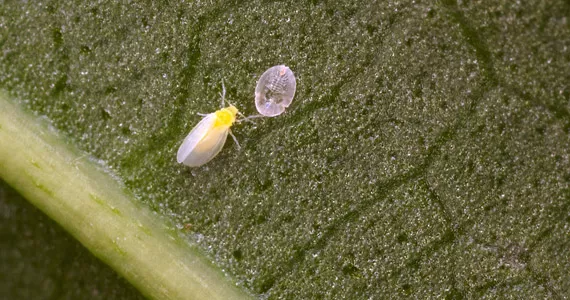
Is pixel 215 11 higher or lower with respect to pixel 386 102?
higher

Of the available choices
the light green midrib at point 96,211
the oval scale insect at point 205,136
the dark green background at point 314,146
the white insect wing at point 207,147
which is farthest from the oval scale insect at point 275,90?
the light green midrib at point 96,211

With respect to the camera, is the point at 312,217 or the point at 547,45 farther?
the point at 312,217

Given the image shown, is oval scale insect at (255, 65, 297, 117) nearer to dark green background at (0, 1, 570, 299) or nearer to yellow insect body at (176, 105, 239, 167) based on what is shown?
dark green background at (0, 1, 570, 299)

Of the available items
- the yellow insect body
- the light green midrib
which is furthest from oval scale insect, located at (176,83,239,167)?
the light green midrib

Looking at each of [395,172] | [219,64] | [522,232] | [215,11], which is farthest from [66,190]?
[522,232]

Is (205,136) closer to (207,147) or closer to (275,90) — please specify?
(207,147)

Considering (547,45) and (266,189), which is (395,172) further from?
(547,45)
